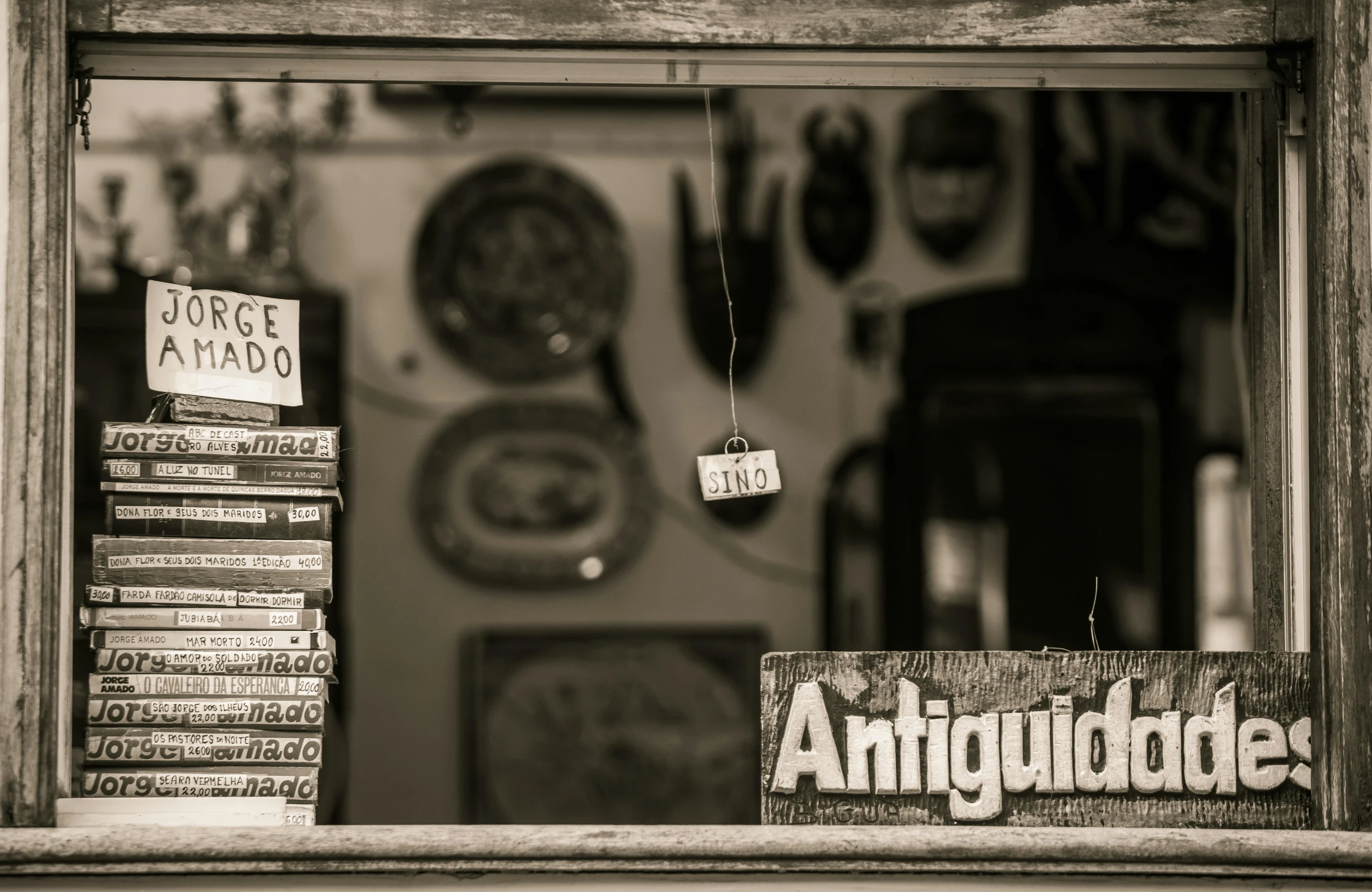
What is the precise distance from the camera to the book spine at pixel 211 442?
212 centimetres

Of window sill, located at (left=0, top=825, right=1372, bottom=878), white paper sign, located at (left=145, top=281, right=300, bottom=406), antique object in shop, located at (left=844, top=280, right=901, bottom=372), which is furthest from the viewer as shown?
antique object in shop, located at (left=844, top=280, right=901, bottom=372)

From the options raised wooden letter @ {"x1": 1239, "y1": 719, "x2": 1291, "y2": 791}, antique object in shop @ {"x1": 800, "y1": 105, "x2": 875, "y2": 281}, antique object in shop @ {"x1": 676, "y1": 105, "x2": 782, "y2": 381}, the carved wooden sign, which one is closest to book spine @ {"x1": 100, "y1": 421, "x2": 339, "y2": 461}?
the carved wooden sign

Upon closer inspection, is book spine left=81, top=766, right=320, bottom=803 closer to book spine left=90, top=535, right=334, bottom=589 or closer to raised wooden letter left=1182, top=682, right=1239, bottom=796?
book spine left=90, top=535, right=334, bottom=589

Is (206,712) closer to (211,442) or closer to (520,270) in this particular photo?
(211,442)

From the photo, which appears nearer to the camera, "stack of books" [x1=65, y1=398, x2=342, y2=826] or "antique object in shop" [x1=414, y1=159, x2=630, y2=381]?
"stack of books" [x1=65, y1=398, x2=342, y2=826]

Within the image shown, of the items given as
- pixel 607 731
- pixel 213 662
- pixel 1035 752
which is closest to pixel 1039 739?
pixel 1035 752

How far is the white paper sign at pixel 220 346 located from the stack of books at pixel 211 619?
0.04 metres

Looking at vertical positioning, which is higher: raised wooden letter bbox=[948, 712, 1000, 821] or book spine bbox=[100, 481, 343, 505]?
book spine bbox=[100, 481, 343, 505]

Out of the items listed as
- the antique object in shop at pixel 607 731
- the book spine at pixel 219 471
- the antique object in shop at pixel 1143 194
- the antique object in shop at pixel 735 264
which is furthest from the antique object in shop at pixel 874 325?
the book spine at pixel 219 471

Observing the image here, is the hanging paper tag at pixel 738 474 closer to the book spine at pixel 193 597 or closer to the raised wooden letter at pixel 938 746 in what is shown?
the raised wooden letter at pixel 938 746

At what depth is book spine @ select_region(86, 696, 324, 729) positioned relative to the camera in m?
2.07

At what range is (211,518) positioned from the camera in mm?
2117

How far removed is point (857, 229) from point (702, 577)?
4.40 ft

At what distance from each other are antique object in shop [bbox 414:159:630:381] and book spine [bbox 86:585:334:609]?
3.09m
